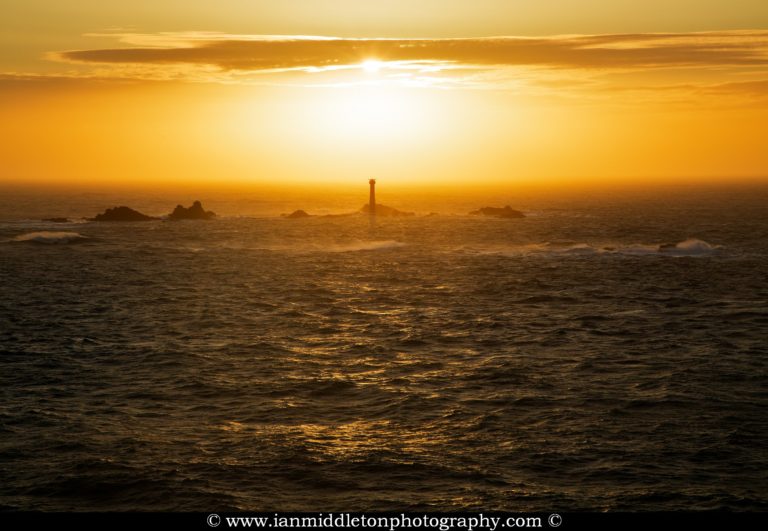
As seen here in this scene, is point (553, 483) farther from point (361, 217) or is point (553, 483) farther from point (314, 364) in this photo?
point (361, 217)

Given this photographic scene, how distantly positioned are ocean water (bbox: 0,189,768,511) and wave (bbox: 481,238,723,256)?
1494cm

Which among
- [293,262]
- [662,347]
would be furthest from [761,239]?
[662,347]

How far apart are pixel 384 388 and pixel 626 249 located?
242ft

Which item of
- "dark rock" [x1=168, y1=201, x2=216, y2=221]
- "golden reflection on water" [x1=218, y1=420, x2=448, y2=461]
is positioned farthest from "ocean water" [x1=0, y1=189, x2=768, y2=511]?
"dark rock" [x1=168, y1=201, x2=216, y2=221]

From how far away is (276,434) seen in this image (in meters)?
30.0

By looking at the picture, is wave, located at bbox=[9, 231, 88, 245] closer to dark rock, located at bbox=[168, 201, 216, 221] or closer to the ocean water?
the ocean water

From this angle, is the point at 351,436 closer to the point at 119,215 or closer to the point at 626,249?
the point at 626,249

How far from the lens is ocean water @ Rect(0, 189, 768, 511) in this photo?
82.6 ft

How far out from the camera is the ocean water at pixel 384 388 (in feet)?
82.6

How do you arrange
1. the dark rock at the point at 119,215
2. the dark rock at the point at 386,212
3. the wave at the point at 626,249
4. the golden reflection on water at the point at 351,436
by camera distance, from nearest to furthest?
the golden reflection on water at the point at 351,436 < the wave at the point at 626,249 < the dark rock at the point at 119,215 < the dark rock at the point at 386,212

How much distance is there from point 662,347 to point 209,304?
34.7 metres

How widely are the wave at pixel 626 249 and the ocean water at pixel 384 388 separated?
1494 cm

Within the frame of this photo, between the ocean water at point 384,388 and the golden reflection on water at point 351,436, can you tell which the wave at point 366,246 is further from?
the golden reflection on water at point 351,436

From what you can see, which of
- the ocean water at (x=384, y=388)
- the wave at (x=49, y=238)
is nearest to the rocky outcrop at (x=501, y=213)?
the ocean water at (x=384, y=388)
